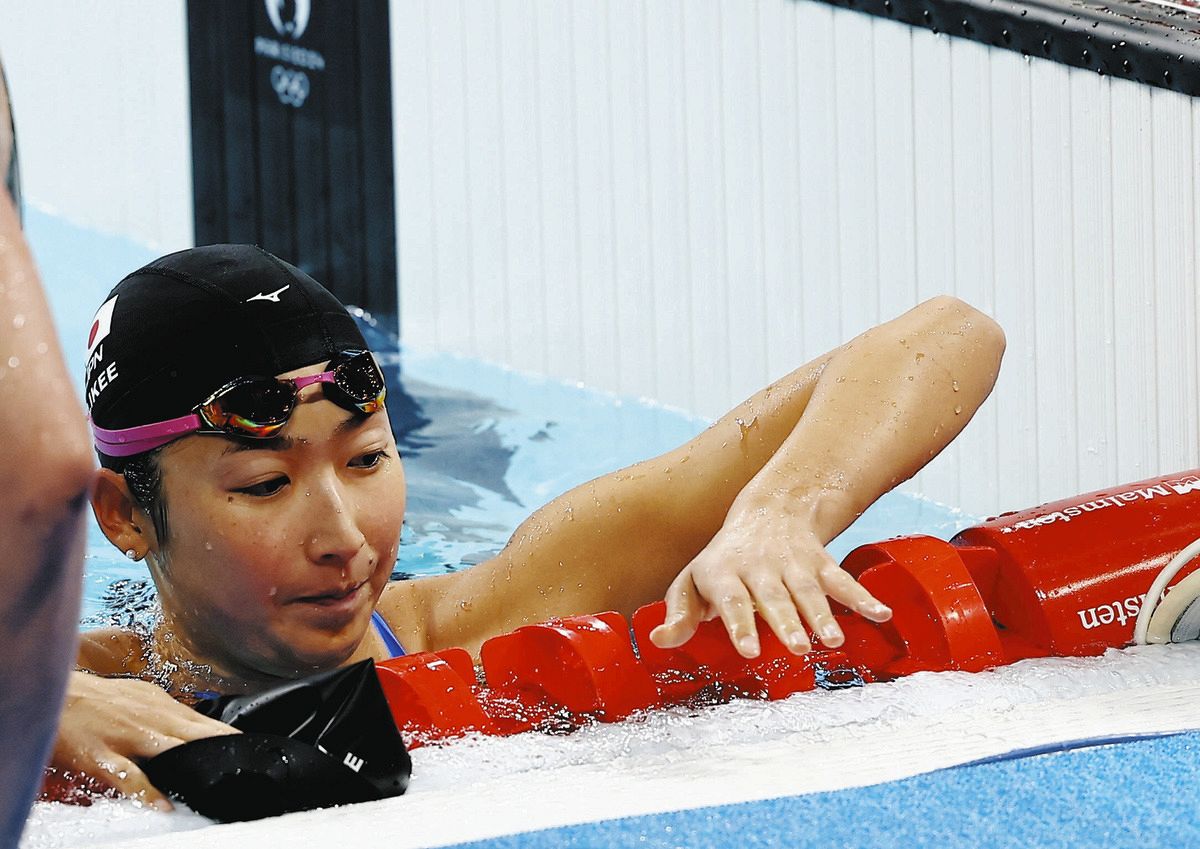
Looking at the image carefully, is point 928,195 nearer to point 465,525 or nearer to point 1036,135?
point 1036,135

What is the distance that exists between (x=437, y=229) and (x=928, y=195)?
111 inches

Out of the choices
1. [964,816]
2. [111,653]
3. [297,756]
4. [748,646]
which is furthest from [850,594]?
[111,653]

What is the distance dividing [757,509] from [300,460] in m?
0.53

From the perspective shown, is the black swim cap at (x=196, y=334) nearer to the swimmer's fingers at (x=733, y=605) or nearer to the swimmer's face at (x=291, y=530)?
the swimmer's face at (x=291, y=530)

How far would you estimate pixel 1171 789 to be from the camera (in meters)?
1.20

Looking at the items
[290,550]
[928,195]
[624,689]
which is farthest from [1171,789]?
[928,195]

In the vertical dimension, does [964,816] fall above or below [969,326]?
below

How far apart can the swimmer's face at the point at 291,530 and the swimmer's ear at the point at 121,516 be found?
0.20 ft

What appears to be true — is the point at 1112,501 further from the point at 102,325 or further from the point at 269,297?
the point at 102,325

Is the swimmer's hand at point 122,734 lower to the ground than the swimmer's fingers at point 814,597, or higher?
lower

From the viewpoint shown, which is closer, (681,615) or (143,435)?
(681,615)

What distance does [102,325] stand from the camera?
6.09 ft

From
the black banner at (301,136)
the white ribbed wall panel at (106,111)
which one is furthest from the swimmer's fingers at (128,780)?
the white ribbed wall panel at (106,111)

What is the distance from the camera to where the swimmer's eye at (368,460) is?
5.66 feet
